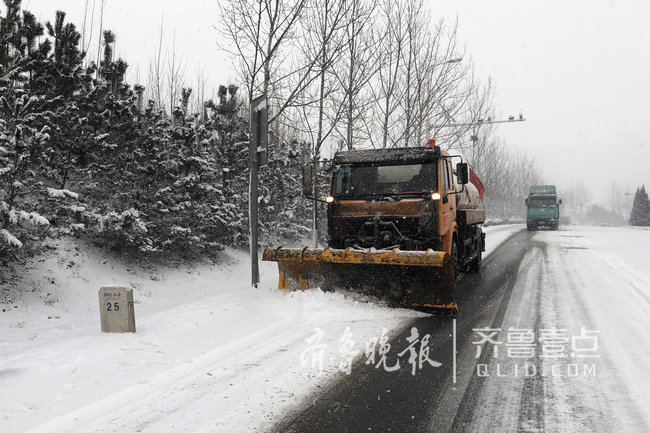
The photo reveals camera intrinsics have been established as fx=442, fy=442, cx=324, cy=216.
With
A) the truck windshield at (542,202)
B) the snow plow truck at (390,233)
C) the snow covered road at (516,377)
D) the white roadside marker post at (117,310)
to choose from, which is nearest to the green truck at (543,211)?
the truck windshield at (542,202)

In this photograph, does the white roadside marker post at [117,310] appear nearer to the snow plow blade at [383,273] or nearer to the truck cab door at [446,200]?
the snow plow blade at [383,273]

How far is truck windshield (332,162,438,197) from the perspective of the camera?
7230mm

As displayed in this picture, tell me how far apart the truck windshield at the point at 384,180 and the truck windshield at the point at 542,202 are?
29.9 metres

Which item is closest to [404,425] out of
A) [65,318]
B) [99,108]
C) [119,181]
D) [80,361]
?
[80,361]

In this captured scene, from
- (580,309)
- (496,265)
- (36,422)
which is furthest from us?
(496,265)

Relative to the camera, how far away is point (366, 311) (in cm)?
620

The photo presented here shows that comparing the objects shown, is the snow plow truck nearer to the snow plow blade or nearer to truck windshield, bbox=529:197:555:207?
the snow plow blade

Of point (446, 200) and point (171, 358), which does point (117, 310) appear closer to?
point (171, 358)

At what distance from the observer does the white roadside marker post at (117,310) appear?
5.03m

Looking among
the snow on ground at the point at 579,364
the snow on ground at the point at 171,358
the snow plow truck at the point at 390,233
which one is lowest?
the snow on ground at the point at 579,364

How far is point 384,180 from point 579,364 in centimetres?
402

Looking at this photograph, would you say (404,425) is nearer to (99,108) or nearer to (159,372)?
(159,372)

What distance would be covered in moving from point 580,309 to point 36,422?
6884mm

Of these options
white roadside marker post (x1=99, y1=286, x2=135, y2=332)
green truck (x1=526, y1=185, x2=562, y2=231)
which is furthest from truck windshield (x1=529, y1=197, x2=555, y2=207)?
white roadside marker post (x1=99, y1=286, x2=135, y2=332)
